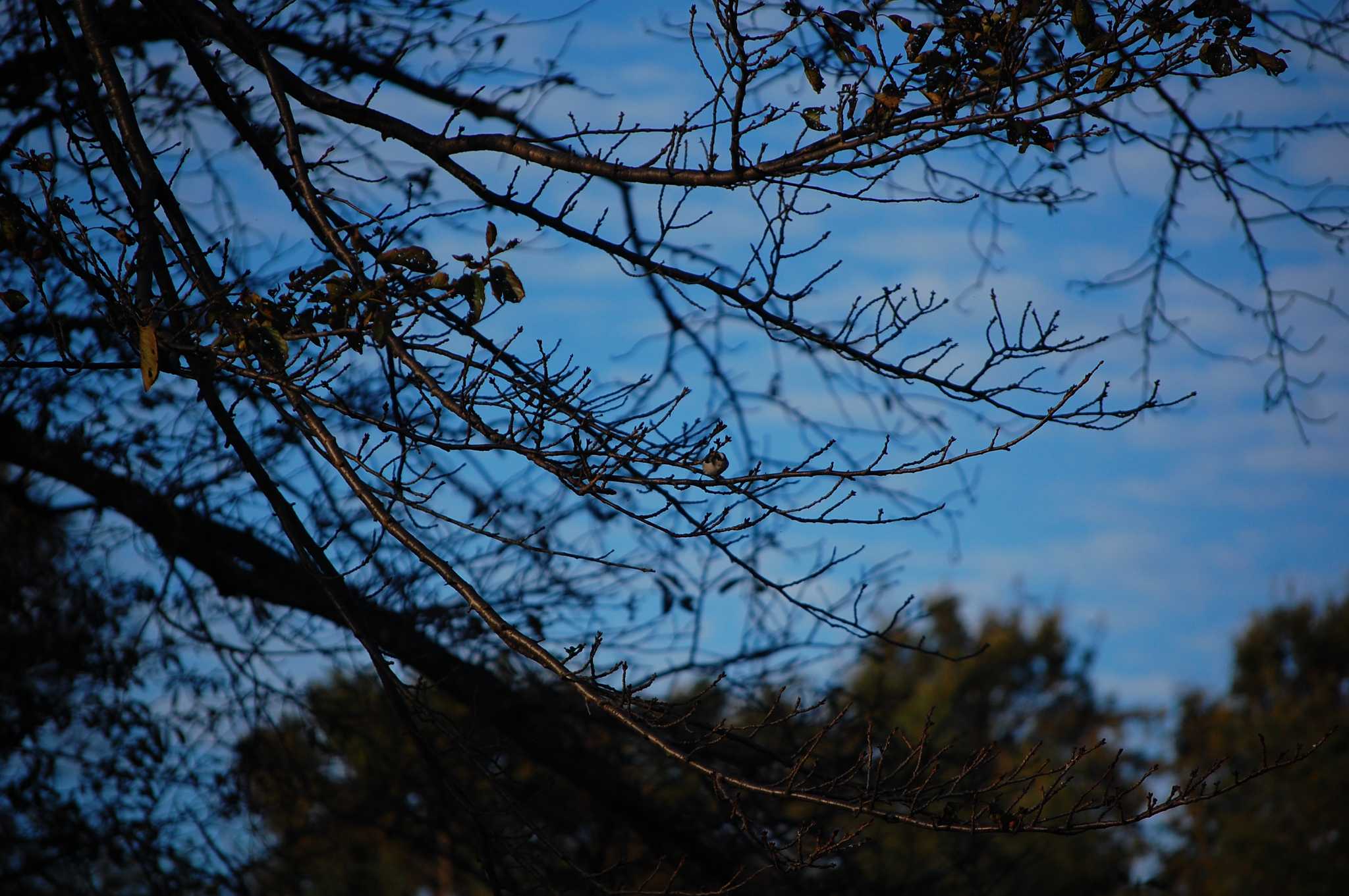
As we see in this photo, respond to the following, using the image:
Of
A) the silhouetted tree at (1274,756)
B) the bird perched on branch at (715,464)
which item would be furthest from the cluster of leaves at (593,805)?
the silhouetted tree at (1274,756)

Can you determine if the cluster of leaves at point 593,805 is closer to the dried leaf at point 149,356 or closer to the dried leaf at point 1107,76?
the dried leaf at point 149,356

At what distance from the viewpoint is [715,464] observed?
2.44 m

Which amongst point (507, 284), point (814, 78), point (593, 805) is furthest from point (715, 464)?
point (593, 805)

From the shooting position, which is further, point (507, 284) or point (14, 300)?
→ point (14, 300)

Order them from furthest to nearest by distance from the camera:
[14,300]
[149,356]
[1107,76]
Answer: [14,300] → [1107,76] → [149,356]

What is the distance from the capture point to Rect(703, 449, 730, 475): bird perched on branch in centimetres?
242

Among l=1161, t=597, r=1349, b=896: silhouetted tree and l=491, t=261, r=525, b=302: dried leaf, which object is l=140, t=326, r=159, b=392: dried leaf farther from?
l=1161, t=597, r=1349, b=896: silhouetted tree

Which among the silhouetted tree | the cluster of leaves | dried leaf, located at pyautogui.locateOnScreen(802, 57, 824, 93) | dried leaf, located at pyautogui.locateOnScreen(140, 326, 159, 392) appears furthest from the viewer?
the silhouetted tree

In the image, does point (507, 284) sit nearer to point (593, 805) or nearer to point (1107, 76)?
point (1107, 76)

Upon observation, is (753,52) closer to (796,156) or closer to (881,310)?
(796,156)

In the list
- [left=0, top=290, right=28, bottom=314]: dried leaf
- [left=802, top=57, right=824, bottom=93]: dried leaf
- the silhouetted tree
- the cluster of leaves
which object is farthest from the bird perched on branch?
the silhouetted tree

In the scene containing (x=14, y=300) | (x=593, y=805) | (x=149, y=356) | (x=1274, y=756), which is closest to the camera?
(x=149, y=356)

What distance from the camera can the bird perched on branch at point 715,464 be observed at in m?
2.42

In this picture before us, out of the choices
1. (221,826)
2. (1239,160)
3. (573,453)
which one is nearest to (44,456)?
(221,826)
